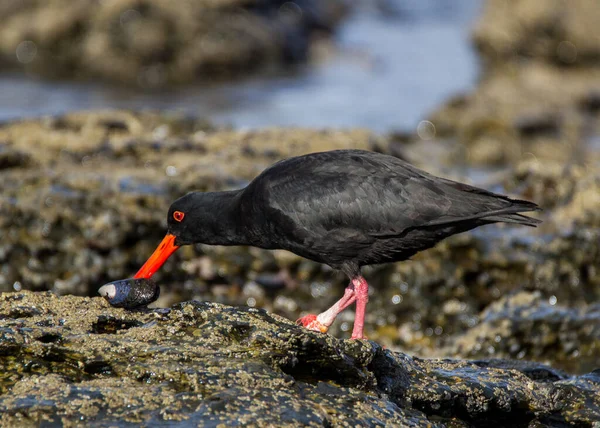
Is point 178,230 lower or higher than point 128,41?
lower

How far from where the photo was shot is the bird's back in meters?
5.39

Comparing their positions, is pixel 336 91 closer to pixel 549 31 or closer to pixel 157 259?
pixel 549 31

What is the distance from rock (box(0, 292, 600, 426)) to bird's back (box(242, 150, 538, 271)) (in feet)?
3.04

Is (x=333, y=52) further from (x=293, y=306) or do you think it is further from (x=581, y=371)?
(x=581, y=371)

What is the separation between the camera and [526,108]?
16.1m

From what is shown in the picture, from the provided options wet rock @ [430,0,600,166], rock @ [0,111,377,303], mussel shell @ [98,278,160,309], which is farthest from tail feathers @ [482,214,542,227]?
wet rock @ [430,0,600,166]

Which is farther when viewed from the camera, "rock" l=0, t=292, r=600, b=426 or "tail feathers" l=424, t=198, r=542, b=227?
"tail feathers" l=424, t=198, r=542, b=227

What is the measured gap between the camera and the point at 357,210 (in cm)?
542

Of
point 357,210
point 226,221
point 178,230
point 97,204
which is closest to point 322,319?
point 357,210

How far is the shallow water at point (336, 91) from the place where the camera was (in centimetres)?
1761

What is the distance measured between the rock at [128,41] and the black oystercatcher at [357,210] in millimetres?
14398

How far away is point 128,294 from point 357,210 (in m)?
1.62

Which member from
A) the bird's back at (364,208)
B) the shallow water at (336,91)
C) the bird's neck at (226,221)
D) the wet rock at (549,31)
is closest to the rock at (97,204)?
the bird's neck at (226,221)

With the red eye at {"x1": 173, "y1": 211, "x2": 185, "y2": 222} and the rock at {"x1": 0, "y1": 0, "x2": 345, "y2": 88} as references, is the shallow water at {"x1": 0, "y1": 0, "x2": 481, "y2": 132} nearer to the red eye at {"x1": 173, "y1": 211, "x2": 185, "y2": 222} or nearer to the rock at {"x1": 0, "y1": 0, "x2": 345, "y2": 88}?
the rock at {"x1": 0, "y1": 0, "x2": 345, "y2": 88}
